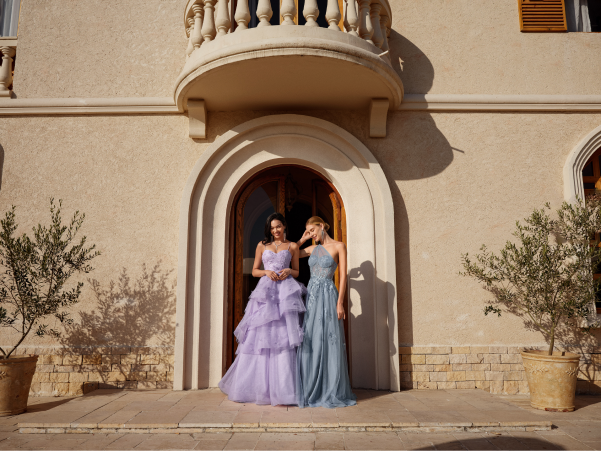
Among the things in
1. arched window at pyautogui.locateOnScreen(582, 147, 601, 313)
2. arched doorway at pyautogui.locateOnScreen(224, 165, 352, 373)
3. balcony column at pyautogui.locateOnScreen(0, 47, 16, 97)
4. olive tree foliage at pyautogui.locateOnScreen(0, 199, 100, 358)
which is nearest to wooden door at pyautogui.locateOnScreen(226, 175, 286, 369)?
arched doorway at pyautogui.locateOnScreen(224, 165, 352, 373)

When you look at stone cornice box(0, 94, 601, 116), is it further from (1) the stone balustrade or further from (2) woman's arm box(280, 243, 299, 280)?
(2) woman's arm box(280, 243, 299, 280)

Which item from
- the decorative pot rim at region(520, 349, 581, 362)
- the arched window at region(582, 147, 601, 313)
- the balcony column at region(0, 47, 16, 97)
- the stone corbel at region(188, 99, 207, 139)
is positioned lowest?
the decorative pot rim at region(520, 349, 581, 362)

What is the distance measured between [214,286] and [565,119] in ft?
17.9

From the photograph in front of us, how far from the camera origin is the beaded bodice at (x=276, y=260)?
16.6 feet

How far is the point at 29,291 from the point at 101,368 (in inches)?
52.5

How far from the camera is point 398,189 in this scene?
5.93 m

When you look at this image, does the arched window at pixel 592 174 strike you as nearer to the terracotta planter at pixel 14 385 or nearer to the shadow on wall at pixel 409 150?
the shadow on wall at pixel 409 150

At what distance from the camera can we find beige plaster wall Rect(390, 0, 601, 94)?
20.3 feet

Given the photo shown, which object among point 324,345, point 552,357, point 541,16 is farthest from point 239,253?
point 541,16

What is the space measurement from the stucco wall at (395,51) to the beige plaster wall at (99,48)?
0.01 m

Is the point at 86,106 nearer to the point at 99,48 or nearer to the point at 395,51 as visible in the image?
the point at 99,48

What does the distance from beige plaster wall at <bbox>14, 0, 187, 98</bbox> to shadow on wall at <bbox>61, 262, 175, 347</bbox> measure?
264 centimetres

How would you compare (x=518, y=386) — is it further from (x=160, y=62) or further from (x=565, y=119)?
(x=160, y=62)

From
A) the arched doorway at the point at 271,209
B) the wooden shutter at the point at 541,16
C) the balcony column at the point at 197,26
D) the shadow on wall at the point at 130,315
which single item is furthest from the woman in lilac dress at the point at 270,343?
the wooden shutter at the point at 541,16
